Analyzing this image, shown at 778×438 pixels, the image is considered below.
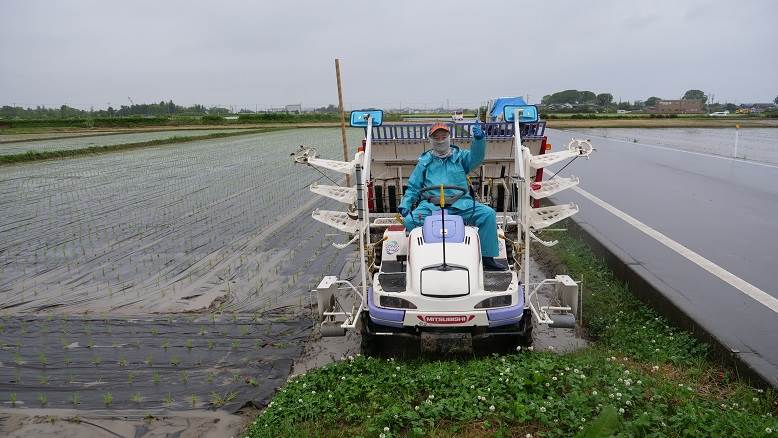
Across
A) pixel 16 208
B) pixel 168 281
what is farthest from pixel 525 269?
Answer: pixel 16 208

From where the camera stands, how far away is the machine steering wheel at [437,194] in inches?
216

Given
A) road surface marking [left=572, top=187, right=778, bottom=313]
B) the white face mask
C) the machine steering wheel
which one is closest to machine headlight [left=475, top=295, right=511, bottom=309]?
the machine steering wheel

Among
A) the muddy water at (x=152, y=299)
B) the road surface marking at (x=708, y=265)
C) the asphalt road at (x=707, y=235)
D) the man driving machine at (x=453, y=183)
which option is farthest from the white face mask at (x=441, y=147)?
the road surface marking at (x=708, y=265)

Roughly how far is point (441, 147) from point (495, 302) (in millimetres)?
1934

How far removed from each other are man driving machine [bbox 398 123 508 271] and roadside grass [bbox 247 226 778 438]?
3.95ft

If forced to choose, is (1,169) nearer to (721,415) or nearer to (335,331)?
(335,331)

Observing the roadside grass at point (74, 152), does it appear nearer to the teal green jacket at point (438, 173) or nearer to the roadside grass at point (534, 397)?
the teal green jacket at point (438, 173)

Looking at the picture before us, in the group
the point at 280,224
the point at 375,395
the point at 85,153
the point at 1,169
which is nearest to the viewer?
the point at 375,395

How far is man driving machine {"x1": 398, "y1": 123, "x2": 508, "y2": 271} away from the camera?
538 cm

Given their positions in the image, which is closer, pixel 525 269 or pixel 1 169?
pixel 525 269

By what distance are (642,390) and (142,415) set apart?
13.1ft

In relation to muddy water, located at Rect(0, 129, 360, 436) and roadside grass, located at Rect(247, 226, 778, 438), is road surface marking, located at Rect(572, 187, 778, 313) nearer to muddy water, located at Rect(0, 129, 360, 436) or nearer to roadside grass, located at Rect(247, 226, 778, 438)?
roadside grass, located at Rect(247, 226, 778, 438)

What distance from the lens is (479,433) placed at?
3.60 m

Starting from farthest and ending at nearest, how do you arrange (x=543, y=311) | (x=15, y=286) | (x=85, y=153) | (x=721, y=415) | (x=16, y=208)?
(x=85, y=153) → (x=16, y=208) → (x=15, y=286) → (x=543, y=311) → (x=721, y=415)
